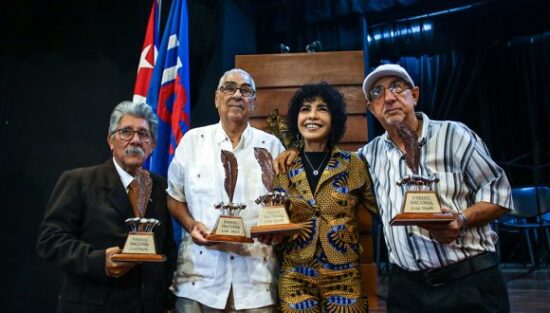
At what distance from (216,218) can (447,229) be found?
0.94 m

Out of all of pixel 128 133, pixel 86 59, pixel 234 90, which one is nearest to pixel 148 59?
pixel 86 59

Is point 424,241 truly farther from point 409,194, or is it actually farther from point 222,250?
Result: point 222,250

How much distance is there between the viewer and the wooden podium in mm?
2795

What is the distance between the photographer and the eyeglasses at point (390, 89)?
1927 mm

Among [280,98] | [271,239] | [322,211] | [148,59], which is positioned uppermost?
[148,59]

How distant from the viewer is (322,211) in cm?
191

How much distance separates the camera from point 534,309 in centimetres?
289

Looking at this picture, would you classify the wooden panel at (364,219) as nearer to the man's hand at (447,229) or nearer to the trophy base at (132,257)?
the man's hand at (447,229)

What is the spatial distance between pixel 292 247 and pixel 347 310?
0.32 m

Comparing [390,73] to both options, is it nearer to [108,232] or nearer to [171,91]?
[108,232]

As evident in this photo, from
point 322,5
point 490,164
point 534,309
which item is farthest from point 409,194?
point 322,5

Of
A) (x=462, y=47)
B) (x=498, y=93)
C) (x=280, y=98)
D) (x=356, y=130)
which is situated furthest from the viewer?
(x=498, y=93)

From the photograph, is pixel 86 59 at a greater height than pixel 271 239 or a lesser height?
greater

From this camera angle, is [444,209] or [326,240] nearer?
[444,209]
